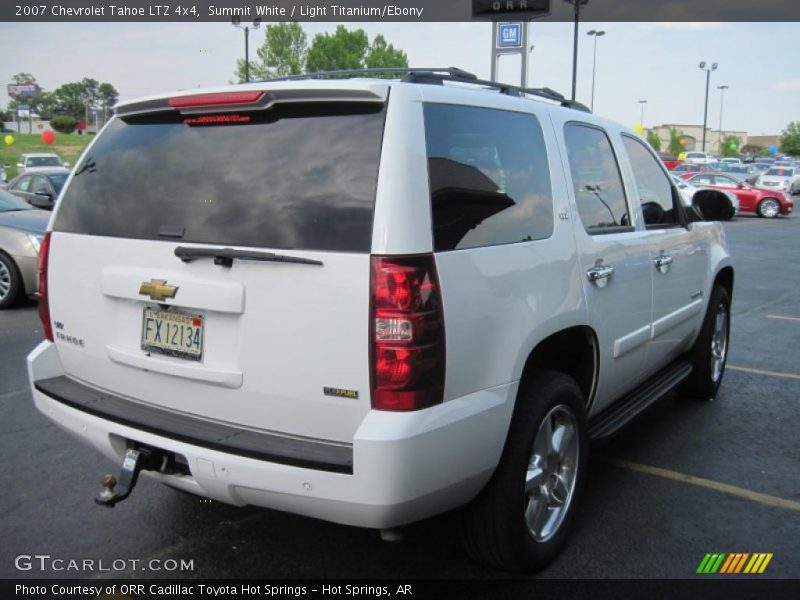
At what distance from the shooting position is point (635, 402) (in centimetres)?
420

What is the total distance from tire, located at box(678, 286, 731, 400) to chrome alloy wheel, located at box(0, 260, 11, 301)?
7.65 metres

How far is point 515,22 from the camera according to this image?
15.7 meters

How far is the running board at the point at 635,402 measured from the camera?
3.72 m

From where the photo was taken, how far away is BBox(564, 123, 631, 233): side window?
3.54 meters

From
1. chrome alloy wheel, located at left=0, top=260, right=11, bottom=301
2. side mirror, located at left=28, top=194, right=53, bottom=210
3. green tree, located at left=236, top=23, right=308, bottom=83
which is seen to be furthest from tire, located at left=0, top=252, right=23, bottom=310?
green tree, located at left=236, top=23, right=308, bottom=83

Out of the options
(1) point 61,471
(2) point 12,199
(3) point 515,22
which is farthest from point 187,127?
(3) point 515,22

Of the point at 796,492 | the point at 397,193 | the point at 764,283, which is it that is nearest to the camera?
the point at 397,193

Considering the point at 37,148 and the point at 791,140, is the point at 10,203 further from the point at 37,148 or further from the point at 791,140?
the point at 791,140

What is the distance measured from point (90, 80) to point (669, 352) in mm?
131804

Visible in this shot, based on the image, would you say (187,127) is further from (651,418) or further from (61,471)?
(651,418)

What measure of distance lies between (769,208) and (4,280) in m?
25.4

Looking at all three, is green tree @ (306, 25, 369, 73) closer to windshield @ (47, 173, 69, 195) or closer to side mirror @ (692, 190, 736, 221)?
windshield @ (47, 173, 69, 195)

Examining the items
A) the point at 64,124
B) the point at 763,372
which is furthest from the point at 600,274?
the point at 64,124

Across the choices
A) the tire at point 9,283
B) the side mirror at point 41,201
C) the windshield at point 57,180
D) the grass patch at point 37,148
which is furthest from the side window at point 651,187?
the grass patch at point 37,148
